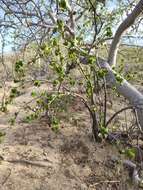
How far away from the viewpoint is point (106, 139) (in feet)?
22.5

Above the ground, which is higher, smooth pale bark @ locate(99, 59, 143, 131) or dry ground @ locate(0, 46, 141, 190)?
smooth pale bark @ locate(99, 59, 143, 131)

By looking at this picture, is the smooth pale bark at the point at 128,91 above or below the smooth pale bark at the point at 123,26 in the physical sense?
below

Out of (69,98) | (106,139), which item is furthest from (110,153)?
(69,98)

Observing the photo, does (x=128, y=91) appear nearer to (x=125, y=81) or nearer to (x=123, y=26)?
(x=125, y=81)

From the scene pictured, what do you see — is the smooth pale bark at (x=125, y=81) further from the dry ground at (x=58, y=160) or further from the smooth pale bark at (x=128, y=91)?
the dry ground at (x=58, y=160)

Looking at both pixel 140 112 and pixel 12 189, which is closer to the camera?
pixel 12 189

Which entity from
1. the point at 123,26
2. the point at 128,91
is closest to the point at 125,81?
the point at 128,91

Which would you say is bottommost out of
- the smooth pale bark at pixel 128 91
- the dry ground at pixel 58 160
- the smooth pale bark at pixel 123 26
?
the dry ground at pixel 58 160

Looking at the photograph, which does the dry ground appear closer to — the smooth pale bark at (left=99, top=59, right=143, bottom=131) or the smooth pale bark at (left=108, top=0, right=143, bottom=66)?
the smooth pale bark at (left=99, top=59, right=143, bottom=131)

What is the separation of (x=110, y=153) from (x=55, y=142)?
0.88 metres

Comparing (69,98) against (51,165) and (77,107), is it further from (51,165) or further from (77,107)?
(51,165)

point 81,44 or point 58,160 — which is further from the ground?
point 81,44

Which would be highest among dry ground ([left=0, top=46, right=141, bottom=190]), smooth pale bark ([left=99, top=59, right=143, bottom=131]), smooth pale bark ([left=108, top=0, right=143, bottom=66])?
smooth pale bark ([left=108, top=0, right=143, bottom=66])

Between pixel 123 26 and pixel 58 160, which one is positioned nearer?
pixel 58 160
